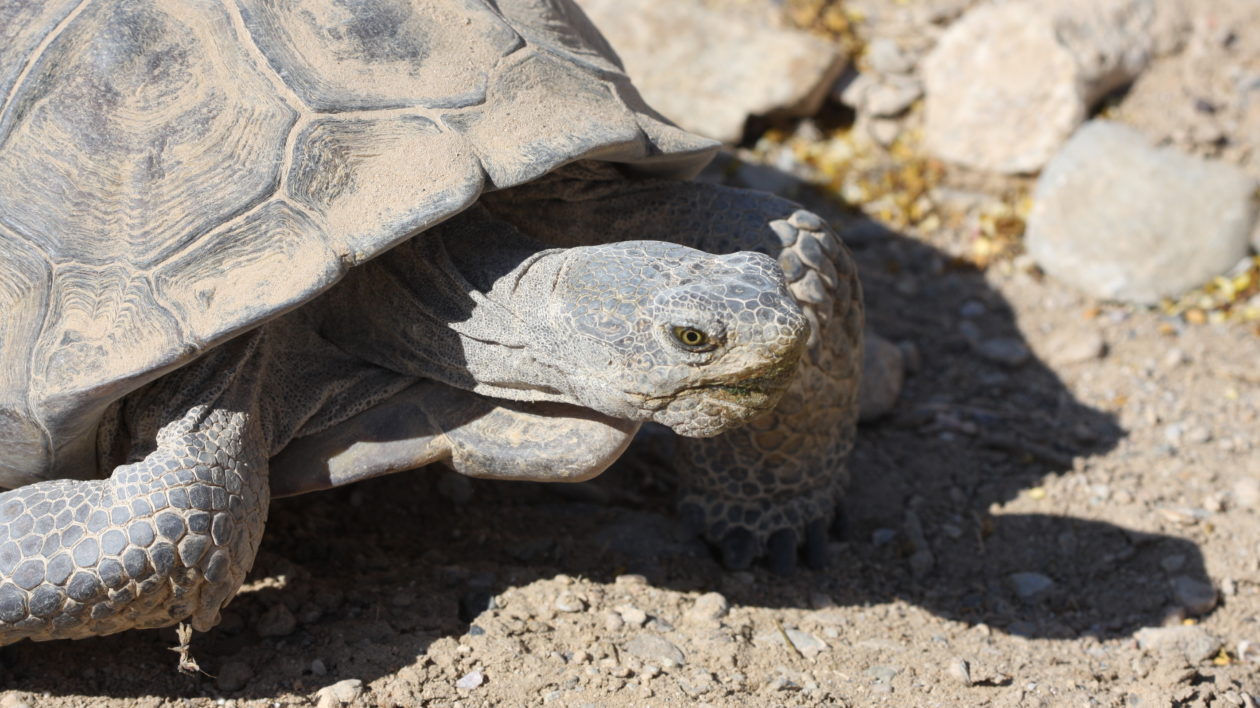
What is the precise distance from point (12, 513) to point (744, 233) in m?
2.06

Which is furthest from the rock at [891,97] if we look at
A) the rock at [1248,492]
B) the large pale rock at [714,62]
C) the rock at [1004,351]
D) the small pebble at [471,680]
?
the small pebble at [471,680]

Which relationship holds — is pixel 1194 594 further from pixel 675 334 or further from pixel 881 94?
pixel 881 94

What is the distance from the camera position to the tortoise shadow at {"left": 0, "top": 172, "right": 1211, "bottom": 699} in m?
Result: 3.08

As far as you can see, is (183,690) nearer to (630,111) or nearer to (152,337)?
(152,337)

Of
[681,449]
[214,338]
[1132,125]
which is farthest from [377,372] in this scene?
[1132,125]

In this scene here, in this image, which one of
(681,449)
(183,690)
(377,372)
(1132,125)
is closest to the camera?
(183,690)

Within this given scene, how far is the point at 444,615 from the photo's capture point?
3256 mm

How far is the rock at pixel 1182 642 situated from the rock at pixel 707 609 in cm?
123

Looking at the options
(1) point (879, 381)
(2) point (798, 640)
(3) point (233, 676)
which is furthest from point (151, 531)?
(1) point (879, 381)

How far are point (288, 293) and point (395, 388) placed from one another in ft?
1.96

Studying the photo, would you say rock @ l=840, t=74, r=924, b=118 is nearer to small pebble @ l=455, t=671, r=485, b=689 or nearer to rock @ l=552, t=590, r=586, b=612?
rock @ l=552, t=590, r=586, b=612

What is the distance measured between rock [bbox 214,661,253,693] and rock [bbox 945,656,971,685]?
1.83 metres

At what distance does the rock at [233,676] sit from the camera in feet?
9.75

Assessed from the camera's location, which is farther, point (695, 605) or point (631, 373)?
point (695, 605)
